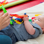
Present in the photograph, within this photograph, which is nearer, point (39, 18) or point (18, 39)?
point (18, 39)

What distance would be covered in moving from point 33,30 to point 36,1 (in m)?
1.10

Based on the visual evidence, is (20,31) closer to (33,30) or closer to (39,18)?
(33,30)

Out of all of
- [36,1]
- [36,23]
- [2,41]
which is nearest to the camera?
[2,41]

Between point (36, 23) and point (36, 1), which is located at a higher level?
point (36, 1)

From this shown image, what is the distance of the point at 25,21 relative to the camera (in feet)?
2.68

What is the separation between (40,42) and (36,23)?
0.58 feet

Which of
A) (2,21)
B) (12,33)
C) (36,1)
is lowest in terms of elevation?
(12,33)

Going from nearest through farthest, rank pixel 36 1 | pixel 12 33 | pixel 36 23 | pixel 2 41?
pixel 2 41
pixel 12 33
pixel 36 23
pixel 36 1

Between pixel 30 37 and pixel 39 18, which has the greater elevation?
pixel 39 18

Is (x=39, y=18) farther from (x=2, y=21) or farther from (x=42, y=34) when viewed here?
(x=2, y=21)

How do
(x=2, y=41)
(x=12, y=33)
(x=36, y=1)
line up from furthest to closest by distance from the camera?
(x=36, y=1)
(x=12, y=33)
(x=2, y=41)

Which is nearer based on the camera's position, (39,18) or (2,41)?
(2,41)

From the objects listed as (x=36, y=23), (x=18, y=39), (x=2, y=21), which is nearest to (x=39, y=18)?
(x=36, y=23)

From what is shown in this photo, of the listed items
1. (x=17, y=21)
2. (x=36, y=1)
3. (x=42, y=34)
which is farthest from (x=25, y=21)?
(x=36, y=1)
